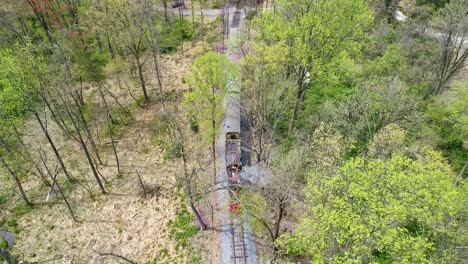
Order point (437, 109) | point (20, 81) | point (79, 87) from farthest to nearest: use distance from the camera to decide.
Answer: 1. point (79, 87)
2. point (437, 109)
3. point (20, 81)

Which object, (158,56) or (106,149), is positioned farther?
(158,56)

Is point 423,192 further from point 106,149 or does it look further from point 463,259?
point 106,149

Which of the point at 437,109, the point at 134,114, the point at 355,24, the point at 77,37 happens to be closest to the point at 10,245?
the point at 134,114

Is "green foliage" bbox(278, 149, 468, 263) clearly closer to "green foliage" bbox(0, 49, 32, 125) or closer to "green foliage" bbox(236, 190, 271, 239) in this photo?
"green foliage" bbox(236, 190, 271, 239)

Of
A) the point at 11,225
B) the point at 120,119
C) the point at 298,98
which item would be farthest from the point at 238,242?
the point at 120,119

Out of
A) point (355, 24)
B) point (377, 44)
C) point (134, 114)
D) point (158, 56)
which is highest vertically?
point (355, 24)

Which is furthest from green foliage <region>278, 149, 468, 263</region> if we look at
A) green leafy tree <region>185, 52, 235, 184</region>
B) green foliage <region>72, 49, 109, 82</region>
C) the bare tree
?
green foliage <region>72, 49, 109, 82</region>
